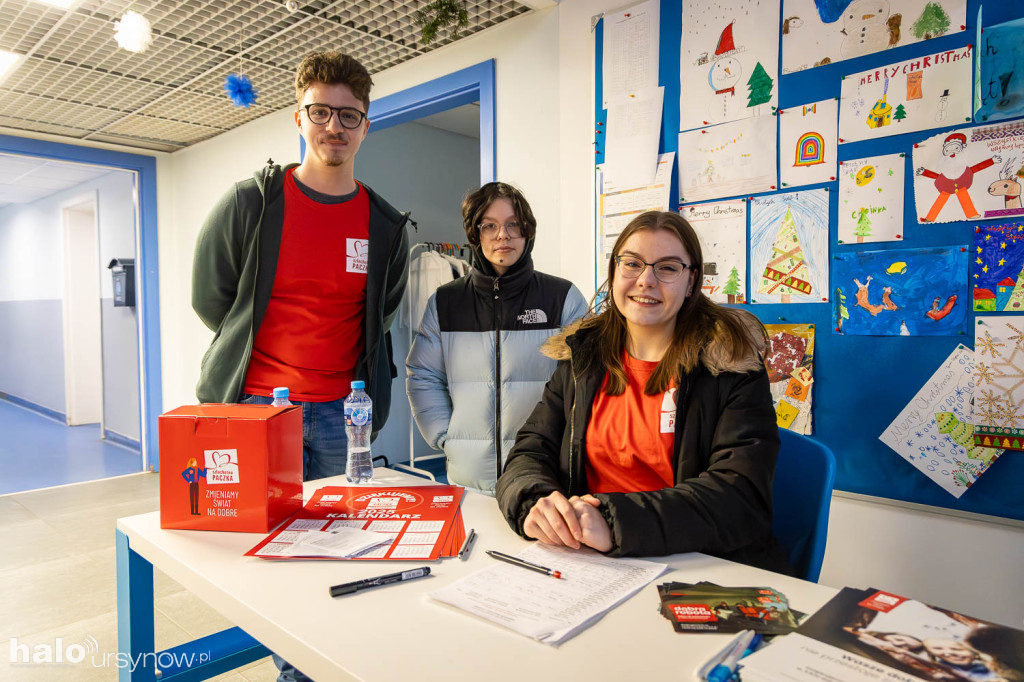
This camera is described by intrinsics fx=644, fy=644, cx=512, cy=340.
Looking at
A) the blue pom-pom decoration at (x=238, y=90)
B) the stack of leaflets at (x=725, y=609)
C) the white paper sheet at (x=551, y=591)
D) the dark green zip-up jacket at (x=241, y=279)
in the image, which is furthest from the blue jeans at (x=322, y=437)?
the blue pom-pom decoration at (x=238, y=90)

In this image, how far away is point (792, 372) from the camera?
2156 mm

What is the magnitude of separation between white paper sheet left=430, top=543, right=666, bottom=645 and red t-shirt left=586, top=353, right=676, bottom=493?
0.31 m

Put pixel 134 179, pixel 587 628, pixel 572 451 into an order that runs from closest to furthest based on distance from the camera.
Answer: pixel 587 628 → pixel 572 451 → pixel 134 179

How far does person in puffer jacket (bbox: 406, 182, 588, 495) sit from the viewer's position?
1939 mm

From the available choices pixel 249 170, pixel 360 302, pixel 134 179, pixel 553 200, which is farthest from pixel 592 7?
pixel 134 179

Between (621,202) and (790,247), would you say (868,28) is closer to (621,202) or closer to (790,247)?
(790,247)

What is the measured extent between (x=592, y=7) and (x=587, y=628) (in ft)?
8.28

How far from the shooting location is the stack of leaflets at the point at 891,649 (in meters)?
0.73

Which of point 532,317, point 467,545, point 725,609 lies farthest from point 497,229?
point 725,609

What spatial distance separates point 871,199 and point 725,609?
1.55m

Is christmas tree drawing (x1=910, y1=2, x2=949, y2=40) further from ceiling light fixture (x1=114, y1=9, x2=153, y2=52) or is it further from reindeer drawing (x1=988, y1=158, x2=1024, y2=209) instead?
ceiling light fixture (x1=114, y1=9, x2=153, y2=52)

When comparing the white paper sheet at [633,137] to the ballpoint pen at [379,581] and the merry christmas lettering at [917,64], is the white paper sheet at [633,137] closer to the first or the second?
the merry christmas lettering at [917,64]

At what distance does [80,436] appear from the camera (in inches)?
257

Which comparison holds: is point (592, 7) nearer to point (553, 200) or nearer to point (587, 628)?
point (553, 200)
